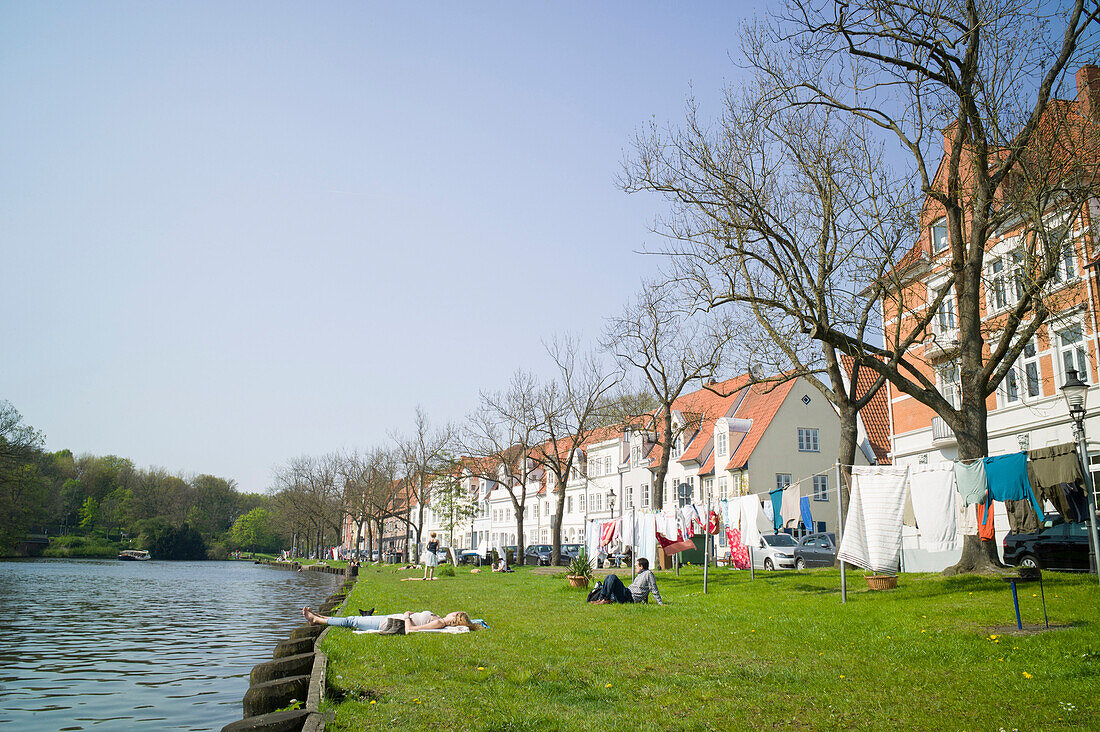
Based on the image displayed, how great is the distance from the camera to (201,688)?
38.7ft

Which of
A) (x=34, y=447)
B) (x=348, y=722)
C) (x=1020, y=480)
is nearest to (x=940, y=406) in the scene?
(x=1020, y=480)

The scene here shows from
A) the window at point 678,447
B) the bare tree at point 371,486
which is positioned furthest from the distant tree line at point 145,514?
the window at point 678,447

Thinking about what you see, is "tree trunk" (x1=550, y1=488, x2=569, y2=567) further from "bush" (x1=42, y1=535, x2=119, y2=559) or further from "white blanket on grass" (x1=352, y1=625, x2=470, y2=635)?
"bush" (x1=42, y1=535, x2=119, y2=559)

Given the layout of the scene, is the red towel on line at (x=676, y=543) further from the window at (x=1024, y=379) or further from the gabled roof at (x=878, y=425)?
the gabled roof at (x=878, y=425)

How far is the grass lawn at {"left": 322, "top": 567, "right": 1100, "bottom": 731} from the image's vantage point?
6730mm

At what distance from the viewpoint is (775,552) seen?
34.2m

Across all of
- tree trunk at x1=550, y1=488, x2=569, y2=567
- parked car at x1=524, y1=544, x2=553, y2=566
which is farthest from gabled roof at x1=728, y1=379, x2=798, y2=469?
parked car at x1=524, y1=544, x2=553, y2=566

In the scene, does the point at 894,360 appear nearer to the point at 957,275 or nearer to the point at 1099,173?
the point at 957,275

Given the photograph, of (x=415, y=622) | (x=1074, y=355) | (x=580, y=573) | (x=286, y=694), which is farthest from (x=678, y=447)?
(x=286, y=694)

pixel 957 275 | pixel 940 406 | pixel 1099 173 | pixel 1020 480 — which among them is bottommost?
pixel 1020 480

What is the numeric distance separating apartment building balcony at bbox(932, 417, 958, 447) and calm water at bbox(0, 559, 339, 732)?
25.2 metres

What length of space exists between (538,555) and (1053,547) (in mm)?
38329

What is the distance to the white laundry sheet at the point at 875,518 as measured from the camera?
15312mm

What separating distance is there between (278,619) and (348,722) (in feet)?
61.8
